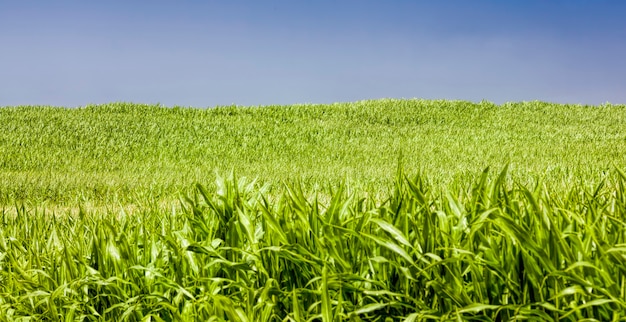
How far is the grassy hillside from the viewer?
33.2 feet

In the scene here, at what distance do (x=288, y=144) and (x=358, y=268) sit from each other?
1382cm

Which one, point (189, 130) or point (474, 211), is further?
point (189, 130)

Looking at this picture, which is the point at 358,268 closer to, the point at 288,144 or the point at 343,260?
the point at 343,260

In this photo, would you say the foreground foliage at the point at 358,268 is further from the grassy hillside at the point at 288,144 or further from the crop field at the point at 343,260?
the grassy hillside at the point at 288,144

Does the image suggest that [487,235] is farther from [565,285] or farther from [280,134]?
[280,134]

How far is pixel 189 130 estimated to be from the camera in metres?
18.0

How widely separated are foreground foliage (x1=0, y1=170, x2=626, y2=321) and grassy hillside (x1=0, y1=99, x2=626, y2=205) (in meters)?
5.15

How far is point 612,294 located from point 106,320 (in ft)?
7.66

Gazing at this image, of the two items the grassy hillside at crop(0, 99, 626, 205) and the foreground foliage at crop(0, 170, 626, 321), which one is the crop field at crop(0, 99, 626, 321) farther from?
the grassy hillside at crop(0, 99, 626, 205)

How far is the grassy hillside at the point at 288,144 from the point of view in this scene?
10.1 metres

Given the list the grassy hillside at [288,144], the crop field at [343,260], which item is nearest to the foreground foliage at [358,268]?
the crop field at [343,260]

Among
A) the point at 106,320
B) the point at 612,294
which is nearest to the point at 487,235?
the point at 612,294

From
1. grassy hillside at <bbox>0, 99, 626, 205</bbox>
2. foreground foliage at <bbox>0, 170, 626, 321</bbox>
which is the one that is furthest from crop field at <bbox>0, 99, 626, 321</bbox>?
grassy hillside at <bbox>0, 99, 626, 205</bbox>

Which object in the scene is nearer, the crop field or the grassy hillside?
the crop field
